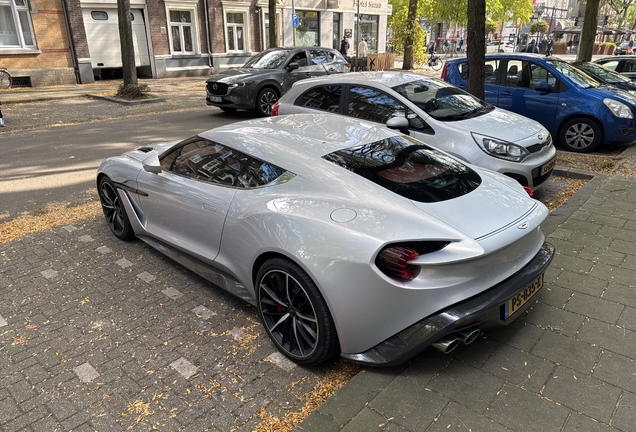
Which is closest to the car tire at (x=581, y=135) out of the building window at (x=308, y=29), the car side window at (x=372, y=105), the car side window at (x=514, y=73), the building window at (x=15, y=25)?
the car side window at (x=514, y=73)

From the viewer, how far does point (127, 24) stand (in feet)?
45.1

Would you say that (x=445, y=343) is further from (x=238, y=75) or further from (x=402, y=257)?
(x=238, y=75)

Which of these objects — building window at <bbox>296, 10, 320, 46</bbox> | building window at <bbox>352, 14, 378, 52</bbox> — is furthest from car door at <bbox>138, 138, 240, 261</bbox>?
building window at <bbox>352, 14, 378, 52</bbox>

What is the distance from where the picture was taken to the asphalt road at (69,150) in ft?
20.9

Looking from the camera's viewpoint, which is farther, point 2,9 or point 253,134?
point 2,9

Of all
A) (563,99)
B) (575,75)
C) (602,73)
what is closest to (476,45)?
(563,99)

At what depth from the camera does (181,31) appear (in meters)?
21.5

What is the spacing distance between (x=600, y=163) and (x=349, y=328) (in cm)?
662

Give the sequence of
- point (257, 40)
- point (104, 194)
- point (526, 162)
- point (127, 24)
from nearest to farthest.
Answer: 1. point (104, 194)
2. point (526, 162)
3. point (127, 24)
4. point (257, 40)

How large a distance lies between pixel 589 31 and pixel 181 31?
16796 mm

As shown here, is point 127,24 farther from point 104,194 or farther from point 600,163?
point 600,163

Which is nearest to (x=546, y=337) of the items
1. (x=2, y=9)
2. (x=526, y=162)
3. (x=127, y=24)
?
(x=526, y=162)

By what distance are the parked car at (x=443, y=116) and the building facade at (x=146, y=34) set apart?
15471 millimetres

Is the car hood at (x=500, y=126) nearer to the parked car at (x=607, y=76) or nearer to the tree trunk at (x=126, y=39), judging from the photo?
the parked car at (x=607, y=76)
